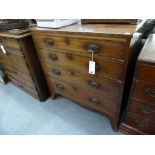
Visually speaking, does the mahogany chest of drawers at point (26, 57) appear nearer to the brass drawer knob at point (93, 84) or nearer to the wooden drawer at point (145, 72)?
the brass drawer knob at point (93, 84)

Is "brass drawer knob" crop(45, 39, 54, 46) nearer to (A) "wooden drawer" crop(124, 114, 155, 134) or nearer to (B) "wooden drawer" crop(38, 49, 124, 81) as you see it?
(B) "wooden drawer" crop(38, 49, 124, 81)

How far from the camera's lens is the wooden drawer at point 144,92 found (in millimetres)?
823

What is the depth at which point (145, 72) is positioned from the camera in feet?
2.55

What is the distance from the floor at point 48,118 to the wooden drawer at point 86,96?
229 mm

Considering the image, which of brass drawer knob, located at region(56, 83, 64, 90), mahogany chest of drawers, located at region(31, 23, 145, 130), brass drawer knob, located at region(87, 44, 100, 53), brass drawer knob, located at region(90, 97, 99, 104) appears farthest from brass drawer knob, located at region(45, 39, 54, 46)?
brass drawer knob, located at region(90, 97, 99, 104)

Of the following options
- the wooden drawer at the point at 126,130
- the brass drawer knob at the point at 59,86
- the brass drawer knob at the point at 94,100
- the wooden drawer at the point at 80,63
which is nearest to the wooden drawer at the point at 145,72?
the wooden drawer at the point at 80,63

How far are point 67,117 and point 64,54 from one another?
2.47 feet

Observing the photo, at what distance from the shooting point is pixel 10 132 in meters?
1.38

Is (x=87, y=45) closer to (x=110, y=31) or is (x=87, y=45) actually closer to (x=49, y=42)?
(x=110, y=31)

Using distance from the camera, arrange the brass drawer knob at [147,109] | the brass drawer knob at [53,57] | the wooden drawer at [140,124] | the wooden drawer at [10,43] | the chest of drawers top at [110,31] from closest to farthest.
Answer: the chest of drawers top at [110,31], the brass drawer knob at [147,109], the wooden drawer at [140,124], the brass drawer knob at [53,57], the wooden drawer at [10,43]

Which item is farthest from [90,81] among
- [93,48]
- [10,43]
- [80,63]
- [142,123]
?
[10,43]

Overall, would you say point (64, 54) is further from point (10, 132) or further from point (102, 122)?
point (10, 132)
